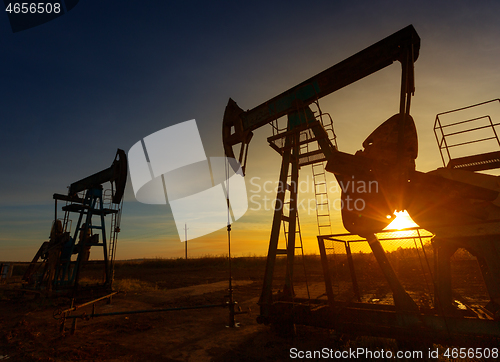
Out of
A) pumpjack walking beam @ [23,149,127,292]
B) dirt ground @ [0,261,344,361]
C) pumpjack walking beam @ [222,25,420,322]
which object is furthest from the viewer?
pumpjack walking beam @ [23,149,127,292]

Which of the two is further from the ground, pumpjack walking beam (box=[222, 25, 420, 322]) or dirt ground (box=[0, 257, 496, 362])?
pumpjack walking beam (box=[222, 25, 420, 322])

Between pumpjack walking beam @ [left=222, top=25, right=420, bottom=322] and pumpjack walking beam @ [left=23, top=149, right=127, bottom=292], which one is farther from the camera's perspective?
pumpjack walking beam @ [left=23, top=149, right=127, bottom=292]

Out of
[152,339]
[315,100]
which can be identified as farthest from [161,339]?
[315,100]

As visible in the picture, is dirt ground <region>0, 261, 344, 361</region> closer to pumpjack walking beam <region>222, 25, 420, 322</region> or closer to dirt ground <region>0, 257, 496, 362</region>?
dirt ground <region>0, 257, 496, 362</region>

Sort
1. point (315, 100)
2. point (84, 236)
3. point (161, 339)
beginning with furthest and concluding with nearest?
1. point (84, 236)
2. point (315, 100)
3. point (161, 339)

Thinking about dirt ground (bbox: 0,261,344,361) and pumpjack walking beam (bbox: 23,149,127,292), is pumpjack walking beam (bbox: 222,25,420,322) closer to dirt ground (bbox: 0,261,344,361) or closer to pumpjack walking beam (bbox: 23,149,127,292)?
dirt ground (bbox: 0,261,344,361)

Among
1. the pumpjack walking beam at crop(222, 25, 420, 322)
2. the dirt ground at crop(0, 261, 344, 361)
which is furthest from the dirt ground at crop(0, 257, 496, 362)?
the pumpjack walking beam at crop(222, 25, 420, 322)

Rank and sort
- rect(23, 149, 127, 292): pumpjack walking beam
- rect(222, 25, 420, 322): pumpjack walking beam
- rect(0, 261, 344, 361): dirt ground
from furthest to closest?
rect(23, 149, 127, 292): pumpjack walking beam
rect(0, 261, 344, 361): dirt ground
rect(222, 25, 420, 322): pumpjack walking beam

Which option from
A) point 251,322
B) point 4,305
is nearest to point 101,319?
point 251,322

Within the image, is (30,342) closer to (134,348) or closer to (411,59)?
(134,348)

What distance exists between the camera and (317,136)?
5566mm

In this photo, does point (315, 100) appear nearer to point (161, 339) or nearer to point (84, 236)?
point (161, 339)

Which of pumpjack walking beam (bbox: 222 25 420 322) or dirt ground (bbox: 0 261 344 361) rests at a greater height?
pumpjack walking beam (bbox: 222 25 420 322)

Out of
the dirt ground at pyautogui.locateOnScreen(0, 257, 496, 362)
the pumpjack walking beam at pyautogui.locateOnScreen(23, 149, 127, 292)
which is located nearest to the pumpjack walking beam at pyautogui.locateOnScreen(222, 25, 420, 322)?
the dirt ground at pyautogui.locateOnScreen(0, 257, 496, 362)
